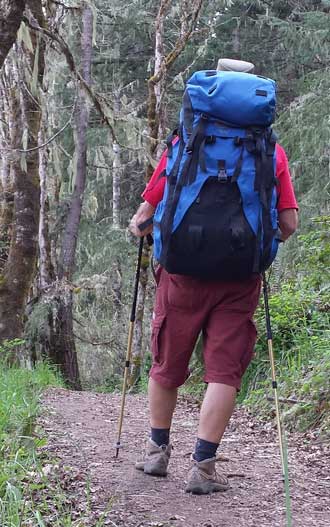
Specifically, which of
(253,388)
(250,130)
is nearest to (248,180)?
(250,130)

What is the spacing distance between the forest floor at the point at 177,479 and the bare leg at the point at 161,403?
0.96 ft

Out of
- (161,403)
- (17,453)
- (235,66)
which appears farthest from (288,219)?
(17,453)

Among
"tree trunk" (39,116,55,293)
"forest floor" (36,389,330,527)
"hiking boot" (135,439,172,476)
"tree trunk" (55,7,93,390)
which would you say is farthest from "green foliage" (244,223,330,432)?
"tree trunk" (39,116,55,293)

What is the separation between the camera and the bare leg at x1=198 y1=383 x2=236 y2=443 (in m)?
3.68

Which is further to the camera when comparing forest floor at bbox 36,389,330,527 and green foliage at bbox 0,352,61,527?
forest floor at bbox 36,389,330,527

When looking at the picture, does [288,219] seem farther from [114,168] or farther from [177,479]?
[114,168]

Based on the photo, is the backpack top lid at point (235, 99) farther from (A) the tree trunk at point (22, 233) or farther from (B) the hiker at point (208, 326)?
(A) the tree trunk at point (22, 233)

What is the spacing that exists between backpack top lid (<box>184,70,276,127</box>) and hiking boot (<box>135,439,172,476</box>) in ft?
5.71

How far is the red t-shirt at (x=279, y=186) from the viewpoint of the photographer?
3688mm

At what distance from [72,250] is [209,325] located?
10248mm

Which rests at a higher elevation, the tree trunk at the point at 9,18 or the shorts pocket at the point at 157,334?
the tree trunk at the point at 9,18

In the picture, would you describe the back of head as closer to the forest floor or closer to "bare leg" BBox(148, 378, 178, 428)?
"bare leg" BBox(148, 378, 178, 428)

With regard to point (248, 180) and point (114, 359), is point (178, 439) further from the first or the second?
point (114, 359)

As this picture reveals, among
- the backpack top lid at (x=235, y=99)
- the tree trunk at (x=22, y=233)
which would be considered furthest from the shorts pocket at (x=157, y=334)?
the tree trunk at (x=22, y=233)
